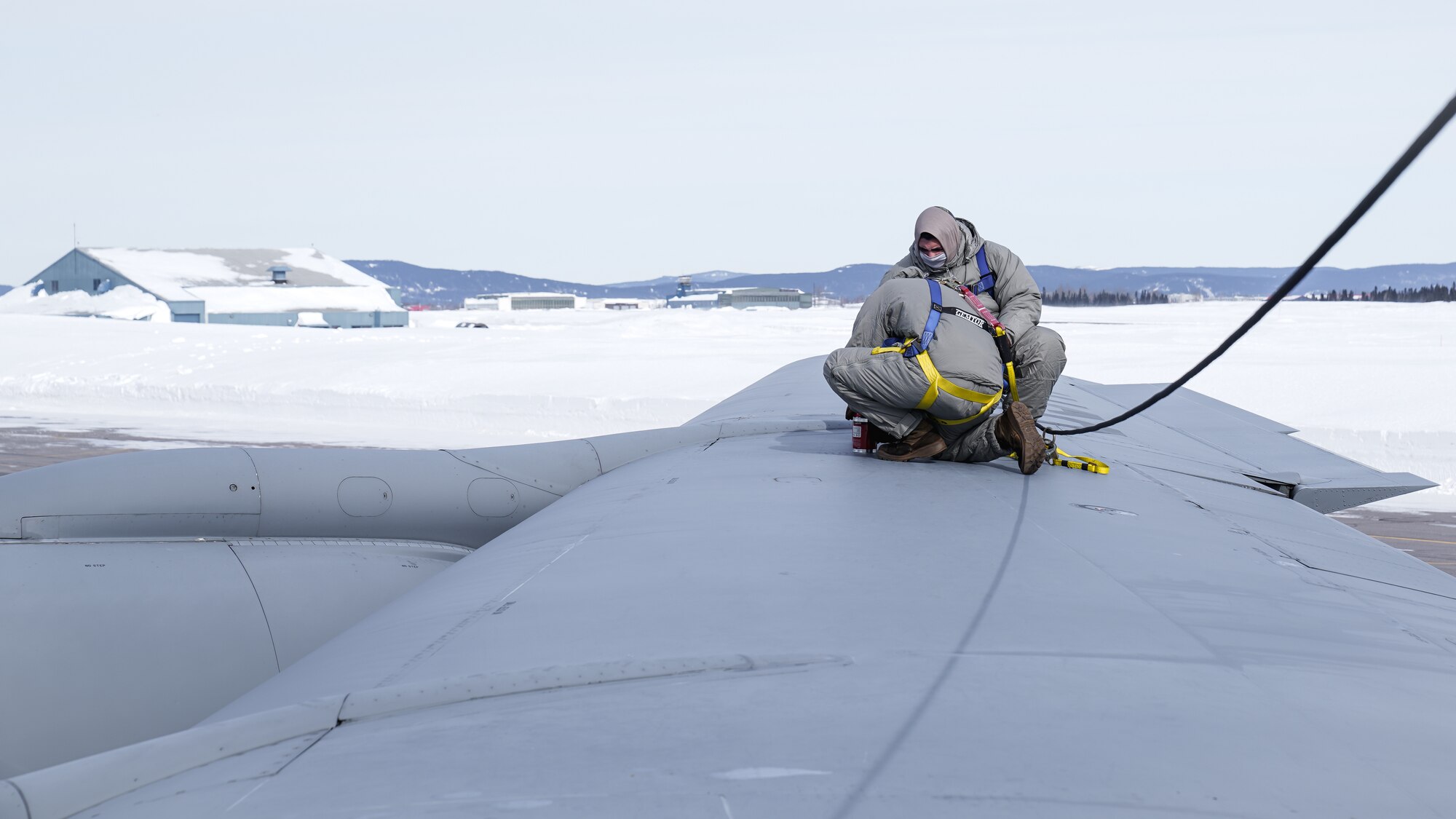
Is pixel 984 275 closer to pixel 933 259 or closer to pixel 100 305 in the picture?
pixel 933 259

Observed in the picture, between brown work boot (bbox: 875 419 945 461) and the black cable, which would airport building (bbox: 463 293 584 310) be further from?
the black cable

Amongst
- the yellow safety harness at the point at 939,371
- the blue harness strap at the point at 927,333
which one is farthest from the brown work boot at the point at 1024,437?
the blue harness strap at the point at 927,333

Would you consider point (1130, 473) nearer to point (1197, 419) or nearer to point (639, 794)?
point (1197, 419)

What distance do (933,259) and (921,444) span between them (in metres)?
0.89

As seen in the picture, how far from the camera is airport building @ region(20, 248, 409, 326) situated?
220ft

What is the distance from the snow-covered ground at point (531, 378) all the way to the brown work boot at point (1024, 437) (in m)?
9.24

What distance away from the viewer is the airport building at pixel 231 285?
67.1m

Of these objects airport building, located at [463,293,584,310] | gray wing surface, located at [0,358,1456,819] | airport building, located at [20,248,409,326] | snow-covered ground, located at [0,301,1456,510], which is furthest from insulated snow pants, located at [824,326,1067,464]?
airport building, located at [463,293,584,310]

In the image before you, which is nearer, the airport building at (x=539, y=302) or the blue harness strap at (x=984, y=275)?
the blue harness strap at (x=984, y=275)

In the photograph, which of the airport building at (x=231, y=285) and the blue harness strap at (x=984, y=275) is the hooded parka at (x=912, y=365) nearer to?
the blue harness strap at (x=984, y=275)

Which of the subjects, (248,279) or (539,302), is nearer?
(248,279)

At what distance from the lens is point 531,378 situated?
2570 cm

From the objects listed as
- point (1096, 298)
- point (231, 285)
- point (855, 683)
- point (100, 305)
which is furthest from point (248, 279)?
point (855, 683)

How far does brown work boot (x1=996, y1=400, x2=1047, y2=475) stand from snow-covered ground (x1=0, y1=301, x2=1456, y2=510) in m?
9.24
